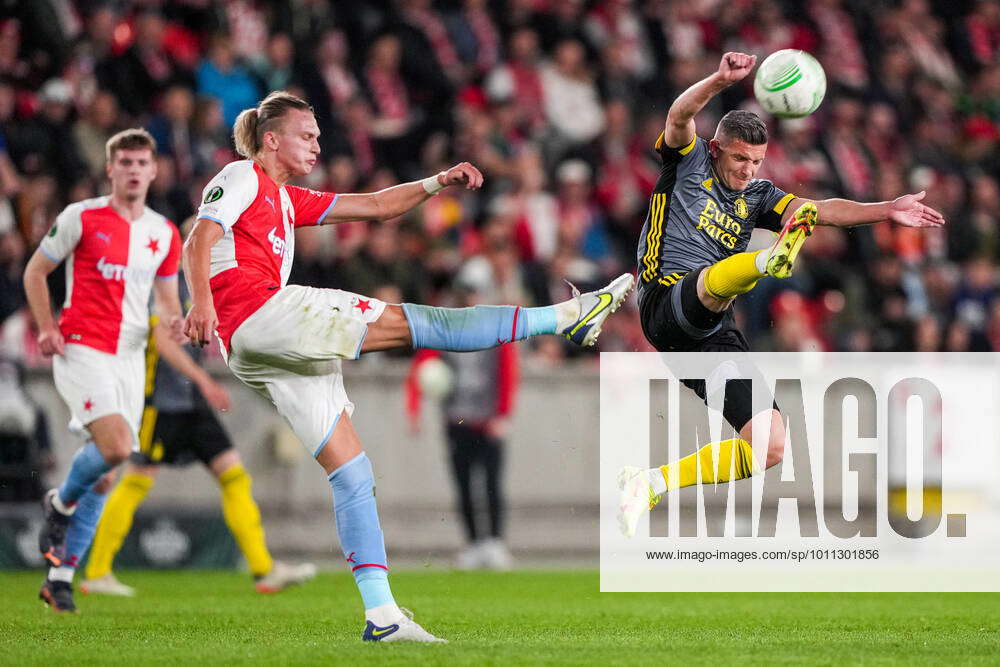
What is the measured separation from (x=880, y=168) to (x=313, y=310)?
12920 mm

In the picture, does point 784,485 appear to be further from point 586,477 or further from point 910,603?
point 910,603

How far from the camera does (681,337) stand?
324 inches

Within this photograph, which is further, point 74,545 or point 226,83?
point 226,83

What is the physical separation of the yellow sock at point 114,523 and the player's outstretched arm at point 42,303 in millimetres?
1956

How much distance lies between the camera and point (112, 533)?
11.1 meters

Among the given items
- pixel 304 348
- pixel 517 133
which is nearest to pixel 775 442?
pixel 304 348

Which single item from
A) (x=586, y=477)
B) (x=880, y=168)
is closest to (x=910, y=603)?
(x=586, y=477)

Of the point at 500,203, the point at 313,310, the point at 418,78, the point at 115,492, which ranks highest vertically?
the point at 418,78

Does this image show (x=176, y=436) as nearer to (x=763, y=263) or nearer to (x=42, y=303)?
(x=42, y=303)

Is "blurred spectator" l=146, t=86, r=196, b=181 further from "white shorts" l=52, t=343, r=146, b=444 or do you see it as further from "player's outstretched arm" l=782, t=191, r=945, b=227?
"player's outstretched arm" l=782, t=191, r=945, b=227

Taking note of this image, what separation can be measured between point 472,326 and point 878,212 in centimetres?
259

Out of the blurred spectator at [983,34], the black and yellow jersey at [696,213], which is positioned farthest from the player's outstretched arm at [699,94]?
the blurred spectator at [983,34]

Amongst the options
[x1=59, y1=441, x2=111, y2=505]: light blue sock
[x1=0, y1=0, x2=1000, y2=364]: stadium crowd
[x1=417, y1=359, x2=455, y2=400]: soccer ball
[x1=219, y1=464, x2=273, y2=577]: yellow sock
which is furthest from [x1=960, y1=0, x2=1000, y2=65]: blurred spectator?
[x1=59, y1=441, x2=111, y2=505]: light blue sock

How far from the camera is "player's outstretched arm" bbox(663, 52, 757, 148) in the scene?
728cm
